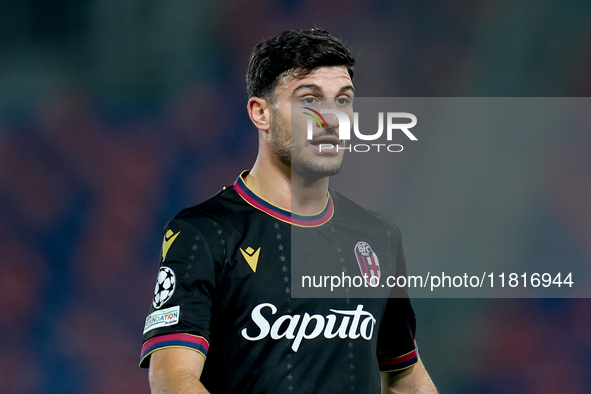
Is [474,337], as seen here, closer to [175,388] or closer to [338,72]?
[338,72]

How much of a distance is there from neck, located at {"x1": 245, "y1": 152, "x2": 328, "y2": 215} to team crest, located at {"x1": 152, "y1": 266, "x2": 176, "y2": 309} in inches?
19.5

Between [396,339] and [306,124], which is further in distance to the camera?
[396,339]

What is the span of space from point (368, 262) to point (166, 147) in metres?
2.81

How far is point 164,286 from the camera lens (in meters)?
2.47

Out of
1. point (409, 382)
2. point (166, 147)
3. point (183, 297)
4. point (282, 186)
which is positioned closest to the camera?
point (183, 297)

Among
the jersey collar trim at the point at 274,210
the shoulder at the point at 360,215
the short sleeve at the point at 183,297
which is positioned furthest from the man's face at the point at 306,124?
the short sleeve at the point at 183,297

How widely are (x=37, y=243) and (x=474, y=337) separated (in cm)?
306

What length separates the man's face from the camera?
107 inches

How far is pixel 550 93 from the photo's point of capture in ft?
18.0

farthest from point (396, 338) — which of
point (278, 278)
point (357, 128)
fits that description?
point (357, 128)

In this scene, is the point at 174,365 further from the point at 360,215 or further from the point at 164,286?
the point at 360,215

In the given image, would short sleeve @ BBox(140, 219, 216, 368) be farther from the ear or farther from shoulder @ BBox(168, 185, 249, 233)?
the ear

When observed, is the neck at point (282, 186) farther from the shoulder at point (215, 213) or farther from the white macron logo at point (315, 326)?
the white macron logo at point (315, 326)

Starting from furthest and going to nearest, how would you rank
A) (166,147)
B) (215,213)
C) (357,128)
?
(166,147) < (357,128) < (215,213)
